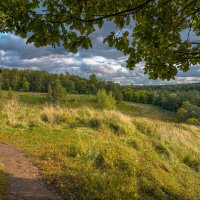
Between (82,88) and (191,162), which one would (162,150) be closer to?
(191,162)

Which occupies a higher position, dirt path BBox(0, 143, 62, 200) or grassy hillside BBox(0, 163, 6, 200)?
grassy hillside BBox(0, 163, 6, 200)

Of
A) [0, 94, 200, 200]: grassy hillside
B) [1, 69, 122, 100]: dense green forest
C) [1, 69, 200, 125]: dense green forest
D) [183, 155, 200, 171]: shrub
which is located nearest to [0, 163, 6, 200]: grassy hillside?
[0, 94, 200, 200]: grassy hillside

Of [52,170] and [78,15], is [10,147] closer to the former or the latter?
[52,170]

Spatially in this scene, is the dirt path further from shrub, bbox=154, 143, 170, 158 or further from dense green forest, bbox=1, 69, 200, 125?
dense green forest, bbox=1, 69, 200, 125

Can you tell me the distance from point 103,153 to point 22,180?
2.85 metres

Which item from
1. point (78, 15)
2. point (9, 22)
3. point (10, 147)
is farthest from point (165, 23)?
point (10, 147)

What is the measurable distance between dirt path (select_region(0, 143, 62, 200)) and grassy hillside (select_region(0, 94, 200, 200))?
0.29 meters

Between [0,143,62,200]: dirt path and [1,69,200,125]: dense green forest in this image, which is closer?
[0,143,62,200]: dirt path

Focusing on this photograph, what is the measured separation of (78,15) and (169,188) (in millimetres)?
5704

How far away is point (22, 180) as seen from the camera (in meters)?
6.90

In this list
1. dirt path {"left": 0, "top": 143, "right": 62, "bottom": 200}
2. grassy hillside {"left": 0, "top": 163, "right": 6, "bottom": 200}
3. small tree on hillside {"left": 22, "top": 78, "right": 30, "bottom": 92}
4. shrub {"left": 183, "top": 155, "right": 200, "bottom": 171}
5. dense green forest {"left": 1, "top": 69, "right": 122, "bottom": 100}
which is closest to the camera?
grassy hillside {"left": 0, "top": 163, "right": 6, "bottom": 200}

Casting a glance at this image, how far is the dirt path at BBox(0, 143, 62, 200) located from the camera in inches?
238

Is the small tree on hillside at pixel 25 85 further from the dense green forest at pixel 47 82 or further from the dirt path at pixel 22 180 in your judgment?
the dirt path at pixel 22 180

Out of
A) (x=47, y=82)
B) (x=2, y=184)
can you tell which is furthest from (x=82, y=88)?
(x=2, y=184)
